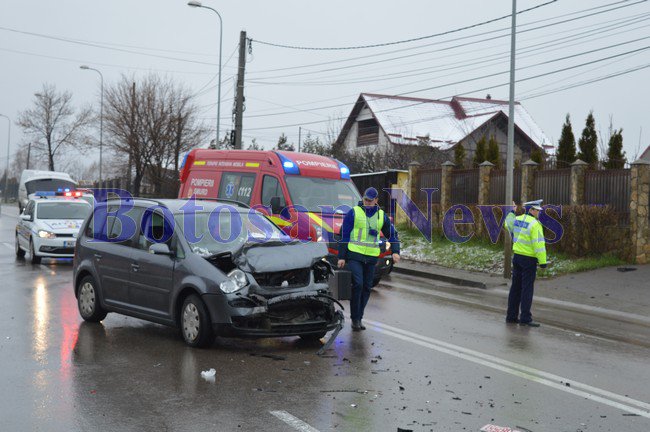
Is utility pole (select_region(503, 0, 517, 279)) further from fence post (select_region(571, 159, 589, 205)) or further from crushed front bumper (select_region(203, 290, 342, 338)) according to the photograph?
crushed front bumper (select_region(203, 290, 342, 338))

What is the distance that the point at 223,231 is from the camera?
903 cm

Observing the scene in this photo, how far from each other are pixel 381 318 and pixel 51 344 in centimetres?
445

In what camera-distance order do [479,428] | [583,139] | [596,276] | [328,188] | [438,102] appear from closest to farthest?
[479,428], [328,188], [596,276], [583,139], [438,102]

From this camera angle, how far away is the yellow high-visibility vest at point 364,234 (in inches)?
386

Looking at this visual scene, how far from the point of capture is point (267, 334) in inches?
318

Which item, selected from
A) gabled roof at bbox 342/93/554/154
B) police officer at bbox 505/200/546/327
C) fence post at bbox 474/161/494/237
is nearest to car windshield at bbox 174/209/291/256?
police officer at bbox 505/200/546/327

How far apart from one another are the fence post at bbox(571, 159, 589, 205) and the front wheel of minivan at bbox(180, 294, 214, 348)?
1357cm

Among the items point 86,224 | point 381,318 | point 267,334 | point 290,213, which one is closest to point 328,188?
point 290,213

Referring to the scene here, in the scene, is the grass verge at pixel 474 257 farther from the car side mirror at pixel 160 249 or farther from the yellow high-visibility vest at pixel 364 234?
the car side mirror at pixel 160 249

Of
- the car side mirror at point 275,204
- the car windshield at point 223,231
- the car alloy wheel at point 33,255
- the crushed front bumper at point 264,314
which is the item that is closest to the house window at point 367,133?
the car alloy wheel at point 33,255

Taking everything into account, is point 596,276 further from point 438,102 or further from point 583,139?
point 438,102

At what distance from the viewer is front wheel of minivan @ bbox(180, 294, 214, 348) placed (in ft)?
26.6

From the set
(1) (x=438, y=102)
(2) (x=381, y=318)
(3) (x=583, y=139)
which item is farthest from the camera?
(1) (x=438, y=102)

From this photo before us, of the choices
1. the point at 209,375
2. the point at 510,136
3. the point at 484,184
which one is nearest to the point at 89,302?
the point at 209,375
